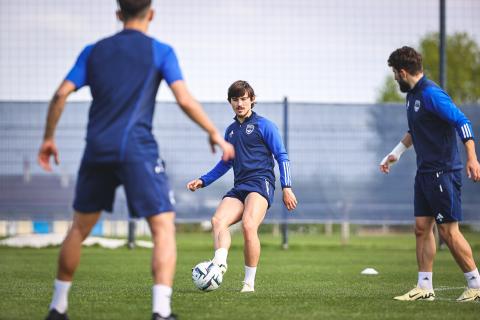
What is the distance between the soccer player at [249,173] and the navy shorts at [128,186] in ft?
9.92

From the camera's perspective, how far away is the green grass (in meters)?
7.02

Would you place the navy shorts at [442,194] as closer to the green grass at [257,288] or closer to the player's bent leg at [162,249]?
the green grass at [257,288]

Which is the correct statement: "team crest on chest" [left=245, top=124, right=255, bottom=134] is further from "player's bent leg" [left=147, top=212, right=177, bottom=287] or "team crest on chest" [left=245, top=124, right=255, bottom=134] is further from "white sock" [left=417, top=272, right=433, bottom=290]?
"player's bent leg" [left=147, top=212, right=177, bottom=287]

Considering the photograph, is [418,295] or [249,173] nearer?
[418,295]

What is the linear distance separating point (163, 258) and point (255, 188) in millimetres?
3372

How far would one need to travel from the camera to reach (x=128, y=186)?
5941 millimetres

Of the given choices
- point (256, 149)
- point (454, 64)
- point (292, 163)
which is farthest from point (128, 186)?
point (454, 64)

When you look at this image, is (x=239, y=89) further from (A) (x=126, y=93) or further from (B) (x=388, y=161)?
(A) (x=126, y=93)

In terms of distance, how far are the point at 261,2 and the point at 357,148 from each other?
3428mm

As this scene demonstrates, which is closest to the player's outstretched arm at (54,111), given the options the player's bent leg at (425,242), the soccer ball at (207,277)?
the soccer ball at (207,277)

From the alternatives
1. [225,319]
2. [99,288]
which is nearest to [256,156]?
[99,288]

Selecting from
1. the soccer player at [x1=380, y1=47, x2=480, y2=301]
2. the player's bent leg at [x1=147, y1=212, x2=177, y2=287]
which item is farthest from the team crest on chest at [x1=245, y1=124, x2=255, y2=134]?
the player's bent leg at [x1=147, y1=212, x2=177, y2=287]

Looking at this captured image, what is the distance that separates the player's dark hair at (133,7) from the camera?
600 cm

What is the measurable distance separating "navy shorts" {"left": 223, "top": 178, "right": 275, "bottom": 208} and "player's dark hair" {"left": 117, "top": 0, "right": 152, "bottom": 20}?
3480 millimetres
